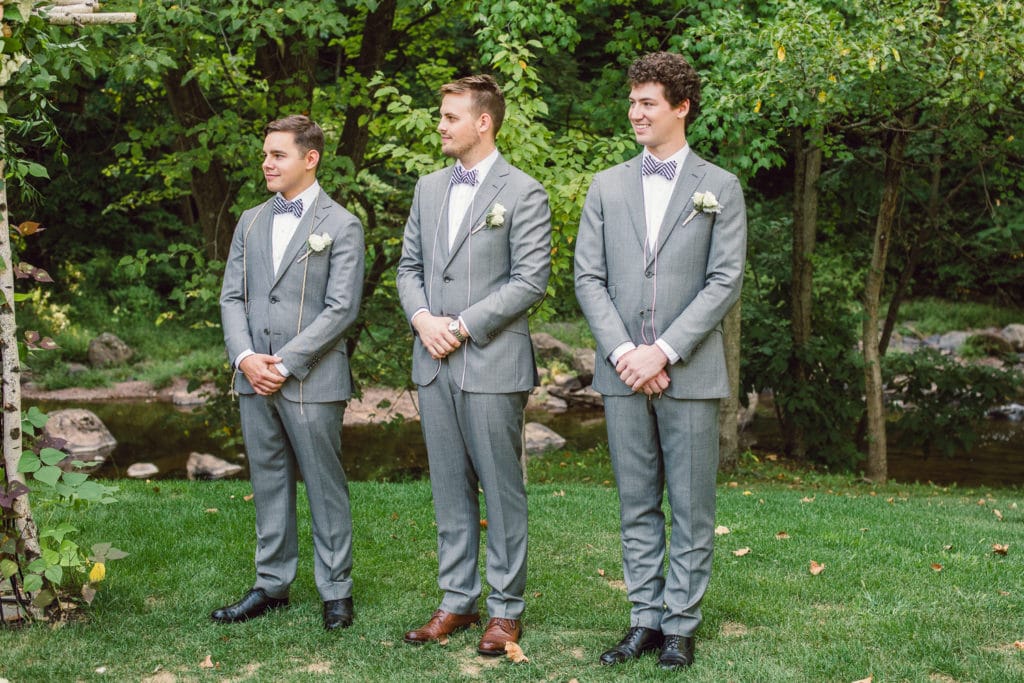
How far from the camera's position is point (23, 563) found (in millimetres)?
4191

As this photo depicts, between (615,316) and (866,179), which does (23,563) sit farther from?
(866,179)

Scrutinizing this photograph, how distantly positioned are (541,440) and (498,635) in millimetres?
9386

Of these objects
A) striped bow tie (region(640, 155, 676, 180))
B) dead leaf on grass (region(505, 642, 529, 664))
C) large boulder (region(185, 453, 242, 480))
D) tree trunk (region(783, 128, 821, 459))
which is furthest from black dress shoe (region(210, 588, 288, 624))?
tree trunk (region(783, 128, 821, 459))

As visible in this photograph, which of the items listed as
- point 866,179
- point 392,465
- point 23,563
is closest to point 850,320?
point 866,179

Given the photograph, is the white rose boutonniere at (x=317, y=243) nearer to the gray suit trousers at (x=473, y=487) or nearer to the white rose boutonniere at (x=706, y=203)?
the gray suit trousers at (x=473, y=487)

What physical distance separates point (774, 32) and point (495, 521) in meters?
4.68

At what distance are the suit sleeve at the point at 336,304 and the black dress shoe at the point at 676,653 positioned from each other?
5.69ft

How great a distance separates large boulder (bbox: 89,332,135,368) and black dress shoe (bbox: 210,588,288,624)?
1518 cm

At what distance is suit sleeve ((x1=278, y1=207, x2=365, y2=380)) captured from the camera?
4070 mm

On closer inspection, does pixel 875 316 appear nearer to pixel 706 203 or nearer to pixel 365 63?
pixel 365 63

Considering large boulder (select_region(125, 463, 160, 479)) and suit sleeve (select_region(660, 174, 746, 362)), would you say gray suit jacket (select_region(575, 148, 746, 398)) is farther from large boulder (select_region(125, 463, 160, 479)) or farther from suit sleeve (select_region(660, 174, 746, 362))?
large boulder (select_region(125, 463, 160, 479))

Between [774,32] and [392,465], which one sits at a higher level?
[774,32]

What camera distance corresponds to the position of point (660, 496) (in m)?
3.85

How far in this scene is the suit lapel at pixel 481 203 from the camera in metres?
3.94
